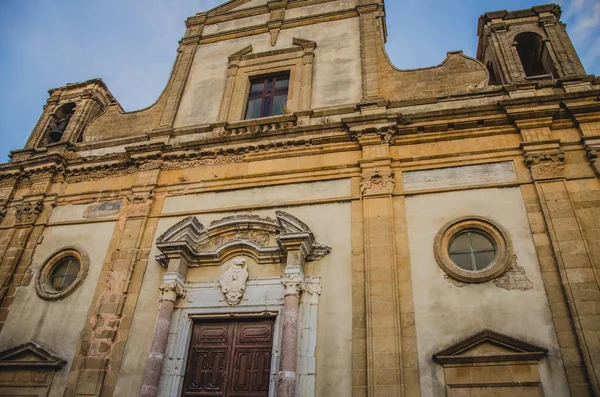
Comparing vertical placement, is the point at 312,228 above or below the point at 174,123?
below

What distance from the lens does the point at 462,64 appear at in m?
10.2

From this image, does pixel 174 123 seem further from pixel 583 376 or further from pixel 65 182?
pixel 583 376

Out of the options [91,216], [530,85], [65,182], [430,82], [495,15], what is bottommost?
[91,216]

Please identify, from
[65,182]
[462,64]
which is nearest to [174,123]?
[65,182]

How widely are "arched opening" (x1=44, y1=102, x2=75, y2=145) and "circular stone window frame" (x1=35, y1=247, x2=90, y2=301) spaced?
4612 millimetres

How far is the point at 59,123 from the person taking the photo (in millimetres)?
13586

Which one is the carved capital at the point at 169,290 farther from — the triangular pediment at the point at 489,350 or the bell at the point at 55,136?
the bell at the point at 55,136

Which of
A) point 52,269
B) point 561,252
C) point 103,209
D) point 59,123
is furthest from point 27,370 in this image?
point 561,252

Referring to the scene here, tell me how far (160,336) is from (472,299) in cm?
539

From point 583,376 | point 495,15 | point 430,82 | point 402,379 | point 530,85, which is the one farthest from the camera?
point 495,15

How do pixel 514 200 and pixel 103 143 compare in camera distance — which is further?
pixel 103 143

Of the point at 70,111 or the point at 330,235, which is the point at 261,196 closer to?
the point at 330,235

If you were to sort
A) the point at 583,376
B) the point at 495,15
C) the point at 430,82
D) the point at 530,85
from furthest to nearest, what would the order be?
the point at 495,15 < the point at 430,82 < the point at 530,85 < the point at 583,376

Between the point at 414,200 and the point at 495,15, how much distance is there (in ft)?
20.1
